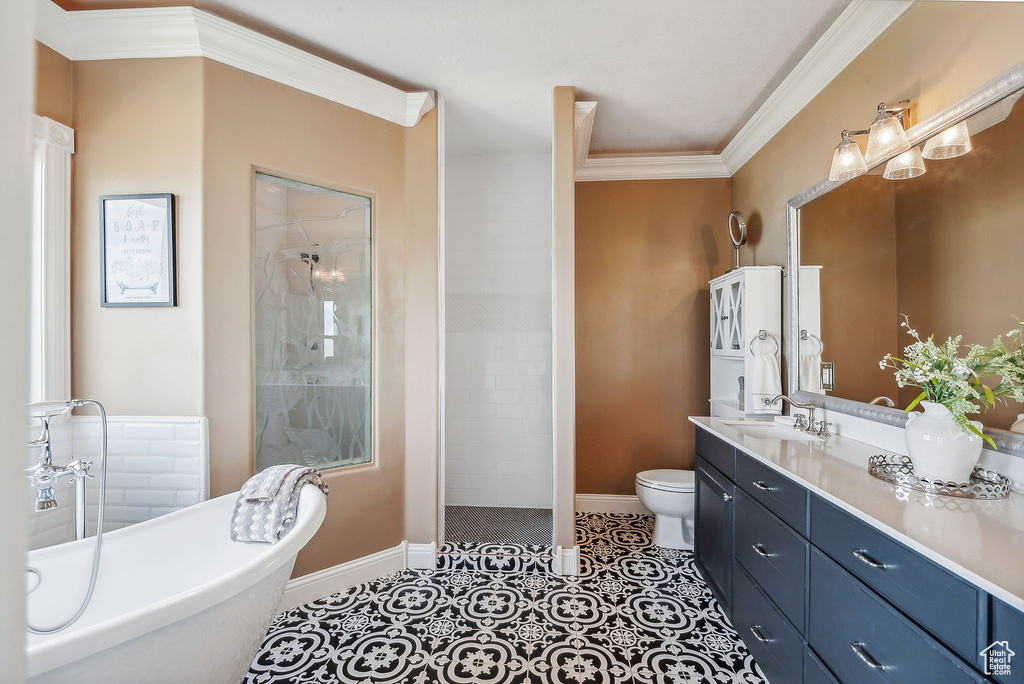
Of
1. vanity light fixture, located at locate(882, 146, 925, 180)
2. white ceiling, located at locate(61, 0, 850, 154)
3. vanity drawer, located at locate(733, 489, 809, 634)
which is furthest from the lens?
white ceiling, located at locate(61, 0, 850, 154)

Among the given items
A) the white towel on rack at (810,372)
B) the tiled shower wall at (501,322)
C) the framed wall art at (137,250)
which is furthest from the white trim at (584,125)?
the framed wall art at (137,250)

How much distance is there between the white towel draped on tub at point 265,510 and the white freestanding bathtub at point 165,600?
4 cm

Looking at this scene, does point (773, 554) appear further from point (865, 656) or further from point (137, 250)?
point (137, 250)

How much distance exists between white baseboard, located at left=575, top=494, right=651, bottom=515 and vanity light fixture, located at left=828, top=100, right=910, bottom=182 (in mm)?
2452

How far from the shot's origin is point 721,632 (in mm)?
2104

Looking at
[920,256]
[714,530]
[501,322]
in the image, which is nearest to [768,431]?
[714,530]

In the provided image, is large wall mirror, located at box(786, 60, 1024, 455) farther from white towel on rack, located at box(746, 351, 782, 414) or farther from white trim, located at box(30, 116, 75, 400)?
white trim, located at box(30, 116, 75, 400)

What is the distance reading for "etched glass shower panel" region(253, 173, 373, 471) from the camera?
2303 millimetres

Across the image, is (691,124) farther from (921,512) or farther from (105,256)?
(105,256)

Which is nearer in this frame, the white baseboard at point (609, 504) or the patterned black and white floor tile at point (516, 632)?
the patterned black and white floor tile at point (516, 632)

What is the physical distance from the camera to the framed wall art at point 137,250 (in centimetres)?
202

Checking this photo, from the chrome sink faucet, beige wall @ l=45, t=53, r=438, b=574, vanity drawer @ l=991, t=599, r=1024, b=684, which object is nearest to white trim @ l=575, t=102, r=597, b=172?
beige wall @ l=45, t=53, r=438, b=574

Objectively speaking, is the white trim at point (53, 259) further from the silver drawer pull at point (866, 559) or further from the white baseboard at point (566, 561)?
the silver drawer pull at point (866, 559)

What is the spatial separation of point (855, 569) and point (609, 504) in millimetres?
2325
